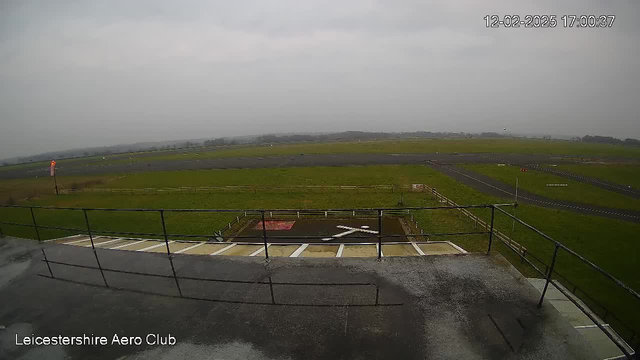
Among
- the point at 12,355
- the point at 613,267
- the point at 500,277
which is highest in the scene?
the point at 500,277

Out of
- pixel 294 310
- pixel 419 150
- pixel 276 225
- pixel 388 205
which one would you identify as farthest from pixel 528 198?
pixel 419 150

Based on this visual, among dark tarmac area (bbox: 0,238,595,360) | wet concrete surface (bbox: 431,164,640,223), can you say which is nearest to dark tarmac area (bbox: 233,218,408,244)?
dark tarmac area (bbox: 0,238,595,360)

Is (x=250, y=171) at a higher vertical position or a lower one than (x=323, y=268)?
lower

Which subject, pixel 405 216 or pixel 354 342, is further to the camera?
pixel 405 216

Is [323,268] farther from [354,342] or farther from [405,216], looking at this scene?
[405,216]

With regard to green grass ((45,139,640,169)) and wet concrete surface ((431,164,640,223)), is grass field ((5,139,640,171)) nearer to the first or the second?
green grass ((45,139,640,169))

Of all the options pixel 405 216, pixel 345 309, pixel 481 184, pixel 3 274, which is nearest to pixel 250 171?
pixel 405 216

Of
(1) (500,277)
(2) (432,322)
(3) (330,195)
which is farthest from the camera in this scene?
(3) (330,195)

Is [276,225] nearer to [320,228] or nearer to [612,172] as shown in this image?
[320,228]
